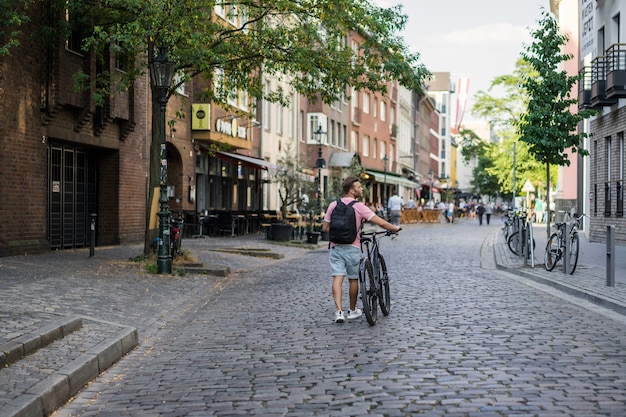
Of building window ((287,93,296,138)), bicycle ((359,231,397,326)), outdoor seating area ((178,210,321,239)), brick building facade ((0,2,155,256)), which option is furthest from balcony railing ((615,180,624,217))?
building window ((287,93,296,138))

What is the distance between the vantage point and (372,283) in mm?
9570

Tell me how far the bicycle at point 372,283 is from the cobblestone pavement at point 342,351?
20cm

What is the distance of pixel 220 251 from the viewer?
22.3 metres

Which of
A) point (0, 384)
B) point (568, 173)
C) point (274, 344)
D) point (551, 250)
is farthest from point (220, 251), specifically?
point (568, 173)

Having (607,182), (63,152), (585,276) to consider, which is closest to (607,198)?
(607,182)

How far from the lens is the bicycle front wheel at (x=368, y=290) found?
9.29 m

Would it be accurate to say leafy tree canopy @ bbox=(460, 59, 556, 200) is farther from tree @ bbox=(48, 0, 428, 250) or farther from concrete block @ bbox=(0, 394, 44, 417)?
concrete block @ bbox=(0, 394, 44, 417)

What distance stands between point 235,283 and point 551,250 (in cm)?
624

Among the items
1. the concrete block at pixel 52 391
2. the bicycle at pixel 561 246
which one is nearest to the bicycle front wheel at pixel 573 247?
the bicycle at pixel 561 246

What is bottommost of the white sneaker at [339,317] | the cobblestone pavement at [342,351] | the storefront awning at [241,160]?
the cobblestone pavement at [342,351]

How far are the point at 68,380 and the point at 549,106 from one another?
45.1ft

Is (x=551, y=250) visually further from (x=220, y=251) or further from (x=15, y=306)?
(x=15, y=306)

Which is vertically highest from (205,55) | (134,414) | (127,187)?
(205,55)

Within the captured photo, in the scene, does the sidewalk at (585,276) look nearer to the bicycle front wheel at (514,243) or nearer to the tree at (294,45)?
the bicycle front wheel at (514,243)
